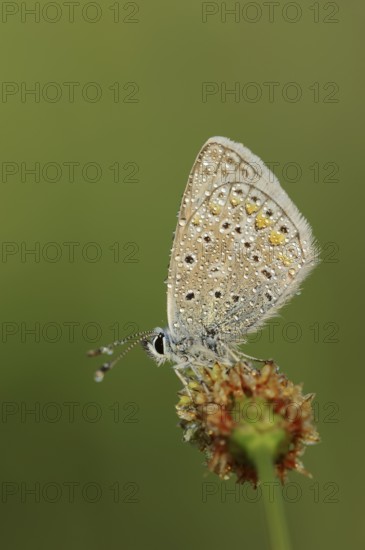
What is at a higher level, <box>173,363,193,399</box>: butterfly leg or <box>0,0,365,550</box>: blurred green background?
<box>0,0,365,550</box>: blurred green background

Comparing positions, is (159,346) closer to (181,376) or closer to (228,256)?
(181,376)

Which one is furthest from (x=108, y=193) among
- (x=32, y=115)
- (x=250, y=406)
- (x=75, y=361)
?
(x=250, y=406)

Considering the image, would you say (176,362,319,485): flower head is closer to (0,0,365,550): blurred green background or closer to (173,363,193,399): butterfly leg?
(173,363,193,399): butterfly leg

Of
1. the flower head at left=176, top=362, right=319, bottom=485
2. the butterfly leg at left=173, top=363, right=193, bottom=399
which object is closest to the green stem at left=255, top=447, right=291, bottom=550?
the flower head at left=176, top=362, right=319, bottom=485

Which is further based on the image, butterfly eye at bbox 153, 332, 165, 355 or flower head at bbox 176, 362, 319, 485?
butterfly eye at bbox 153, 332, 165, 355

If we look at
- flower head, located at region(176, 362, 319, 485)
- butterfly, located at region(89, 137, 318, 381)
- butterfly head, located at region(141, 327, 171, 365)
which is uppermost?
butterfly, located at region(89, 137, 318, 381)

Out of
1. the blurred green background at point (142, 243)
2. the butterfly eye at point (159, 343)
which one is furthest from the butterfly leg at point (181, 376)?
the blurred green background at point (142, 243)

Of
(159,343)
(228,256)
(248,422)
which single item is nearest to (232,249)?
(228,256)
